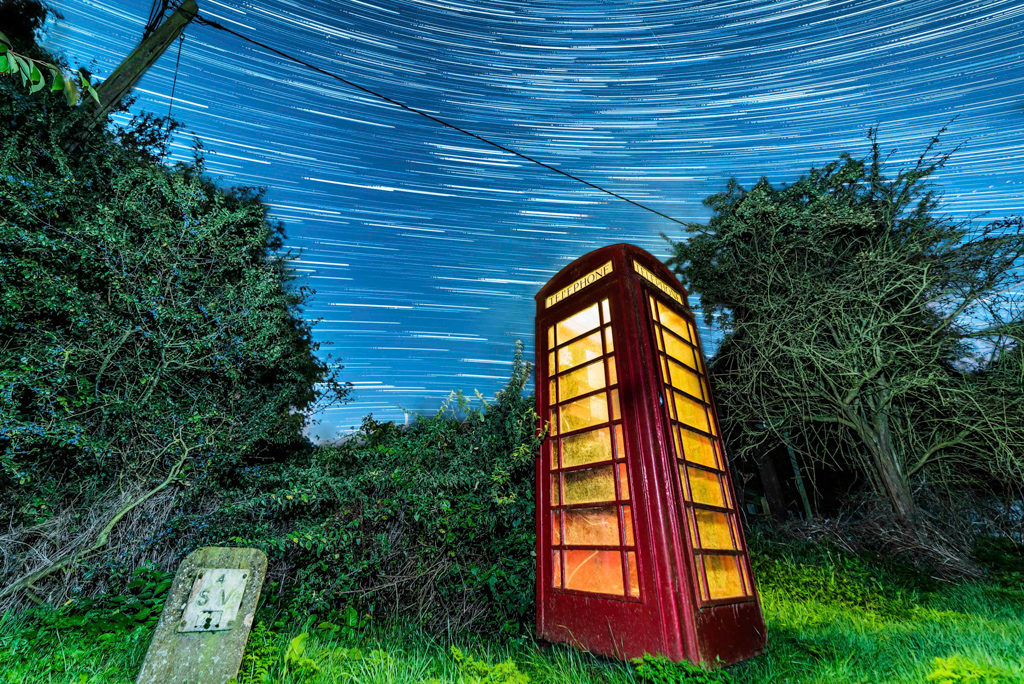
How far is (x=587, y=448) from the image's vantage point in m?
4.54

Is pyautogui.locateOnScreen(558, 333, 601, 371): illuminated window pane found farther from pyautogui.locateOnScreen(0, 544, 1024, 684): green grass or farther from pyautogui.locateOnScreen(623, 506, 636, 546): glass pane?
pyautogui.locateOnScreen(0, 544, 1024, 684): green grass

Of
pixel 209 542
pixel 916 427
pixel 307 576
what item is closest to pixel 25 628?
pixel 209 542

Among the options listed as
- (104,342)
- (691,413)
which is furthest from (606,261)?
(104,342)

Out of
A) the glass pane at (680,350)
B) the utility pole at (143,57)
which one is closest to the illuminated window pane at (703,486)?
the glass pane at (680,350)

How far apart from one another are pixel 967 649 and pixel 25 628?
8622 mm

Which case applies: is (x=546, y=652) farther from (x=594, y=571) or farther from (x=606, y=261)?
(x=606, y=261)

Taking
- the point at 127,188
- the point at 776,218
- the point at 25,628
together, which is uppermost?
the point at 776,218

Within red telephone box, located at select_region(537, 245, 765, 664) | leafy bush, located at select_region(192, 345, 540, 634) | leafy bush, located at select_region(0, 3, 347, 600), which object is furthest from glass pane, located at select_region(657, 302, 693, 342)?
leafy bush, located at select_region(0, 3, 347, 600)

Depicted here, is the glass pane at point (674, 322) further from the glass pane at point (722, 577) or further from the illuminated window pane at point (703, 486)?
A: the glass pane at point (722, 577)

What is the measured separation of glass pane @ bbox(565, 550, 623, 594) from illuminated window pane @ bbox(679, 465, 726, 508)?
3.30 ft

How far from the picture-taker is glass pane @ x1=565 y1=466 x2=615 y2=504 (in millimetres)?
4207

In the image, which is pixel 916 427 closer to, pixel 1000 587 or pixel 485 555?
pixel 1000 587

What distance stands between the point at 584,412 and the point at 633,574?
167 centimetres

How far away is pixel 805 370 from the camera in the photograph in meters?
8.21
